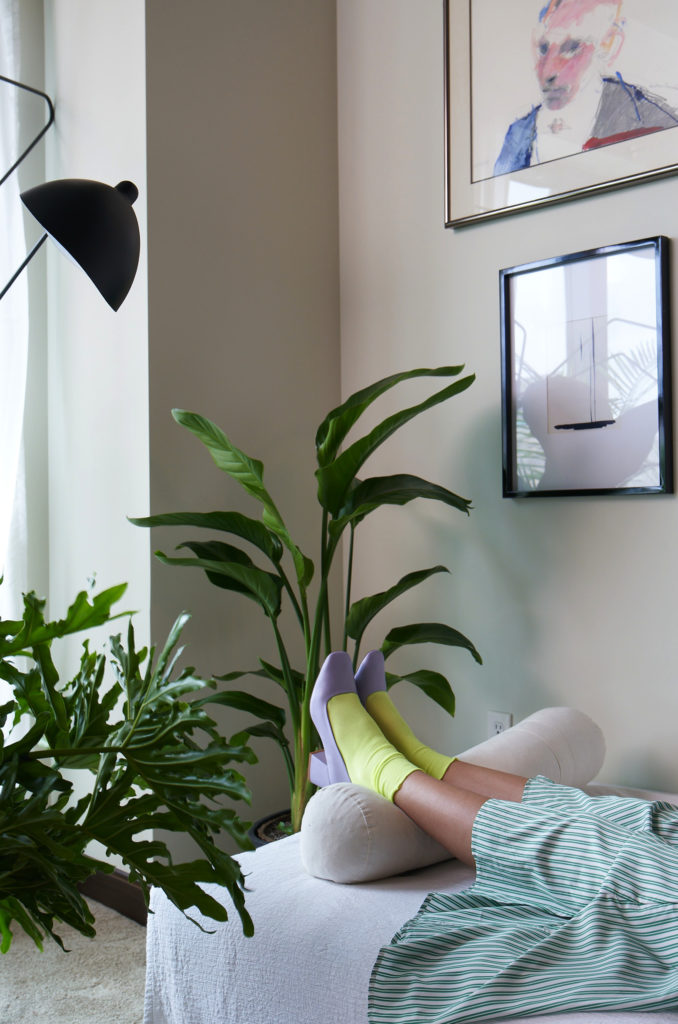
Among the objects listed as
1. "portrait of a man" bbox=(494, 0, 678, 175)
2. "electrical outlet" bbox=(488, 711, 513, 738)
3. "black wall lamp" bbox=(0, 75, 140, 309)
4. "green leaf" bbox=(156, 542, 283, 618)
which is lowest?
"electrical outlet" bbox=(488, 711, 513, 738)

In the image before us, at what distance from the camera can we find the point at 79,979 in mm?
1715

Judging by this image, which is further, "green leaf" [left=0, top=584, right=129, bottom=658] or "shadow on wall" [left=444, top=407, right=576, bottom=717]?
"shadow on wall" [left=444, top=407, right=576, bottom=717]

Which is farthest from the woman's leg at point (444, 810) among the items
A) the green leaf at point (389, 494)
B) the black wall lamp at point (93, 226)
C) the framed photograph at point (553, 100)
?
the framed photograph at point (553, 100)

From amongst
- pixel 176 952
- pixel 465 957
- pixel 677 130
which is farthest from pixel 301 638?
pixel 677 130

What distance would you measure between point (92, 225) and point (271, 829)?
1.32 meters

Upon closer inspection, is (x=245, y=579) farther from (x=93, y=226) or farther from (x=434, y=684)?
(x=93, y=226)

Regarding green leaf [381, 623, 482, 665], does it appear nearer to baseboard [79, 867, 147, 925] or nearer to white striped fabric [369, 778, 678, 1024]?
white striped fabric [369, 778, 678, 1024]

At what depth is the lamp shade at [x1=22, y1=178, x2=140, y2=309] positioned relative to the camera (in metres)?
1.50

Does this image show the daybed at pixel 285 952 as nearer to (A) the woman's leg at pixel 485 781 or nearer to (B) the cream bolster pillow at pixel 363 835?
(B) the cream bolster pillow at pixel 363 835

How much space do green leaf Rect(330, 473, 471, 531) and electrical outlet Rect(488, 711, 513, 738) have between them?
0.54 meters

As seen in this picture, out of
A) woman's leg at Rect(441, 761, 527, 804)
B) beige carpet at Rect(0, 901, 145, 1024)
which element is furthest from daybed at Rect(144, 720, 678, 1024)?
beige carpet at Rect(0, 901, 145, 1024)

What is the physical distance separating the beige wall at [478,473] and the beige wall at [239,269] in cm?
12

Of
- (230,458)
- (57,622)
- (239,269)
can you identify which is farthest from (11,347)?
(57,622)

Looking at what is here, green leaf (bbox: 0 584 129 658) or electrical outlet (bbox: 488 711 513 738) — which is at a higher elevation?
green leaf (bbox: 0 584 129 658)
